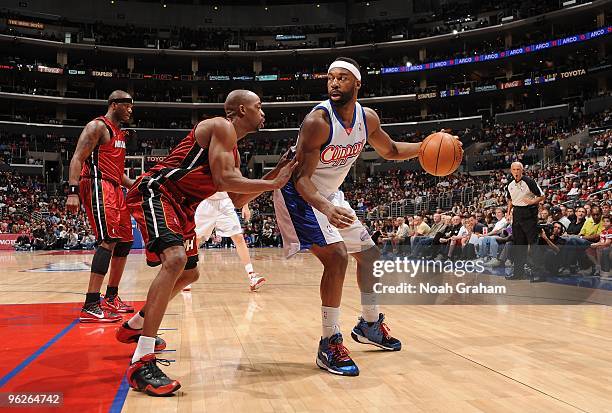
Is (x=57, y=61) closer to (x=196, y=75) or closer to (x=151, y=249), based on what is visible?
(x=196, y=75)

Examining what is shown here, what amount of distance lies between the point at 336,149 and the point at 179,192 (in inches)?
42.9

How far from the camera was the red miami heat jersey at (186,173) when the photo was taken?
129 inches

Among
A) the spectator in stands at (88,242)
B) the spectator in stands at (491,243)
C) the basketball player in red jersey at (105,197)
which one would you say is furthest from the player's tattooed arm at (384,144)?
the spectator in stands at (88,242)

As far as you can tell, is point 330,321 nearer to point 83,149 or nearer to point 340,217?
point 340,217

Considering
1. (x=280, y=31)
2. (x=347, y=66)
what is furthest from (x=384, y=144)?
(x=280, y=31)

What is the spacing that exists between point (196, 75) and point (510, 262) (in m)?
33.2

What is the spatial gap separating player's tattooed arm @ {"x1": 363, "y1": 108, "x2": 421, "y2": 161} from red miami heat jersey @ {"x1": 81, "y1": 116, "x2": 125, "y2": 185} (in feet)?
8.73

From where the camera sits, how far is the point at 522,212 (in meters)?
8.30

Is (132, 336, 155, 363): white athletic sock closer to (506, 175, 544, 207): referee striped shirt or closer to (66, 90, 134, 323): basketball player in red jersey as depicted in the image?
(66, 90, 134, 323): basketball player in red jersey

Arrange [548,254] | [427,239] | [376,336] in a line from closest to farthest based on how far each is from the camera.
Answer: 1. [376,336]
2. [548,254]
3. [427,239]

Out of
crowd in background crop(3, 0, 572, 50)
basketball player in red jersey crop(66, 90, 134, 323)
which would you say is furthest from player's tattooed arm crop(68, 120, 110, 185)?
crowd in background crop(3, 0, 572, 50)

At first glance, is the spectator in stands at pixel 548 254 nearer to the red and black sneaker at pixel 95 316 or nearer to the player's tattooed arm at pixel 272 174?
the player's tattooed arm at pixel 272 174

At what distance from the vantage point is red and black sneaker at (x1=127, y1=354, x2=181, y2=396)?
2.73 metres

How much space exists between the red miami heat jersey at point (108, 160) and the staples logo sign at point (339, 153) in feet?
8.54
